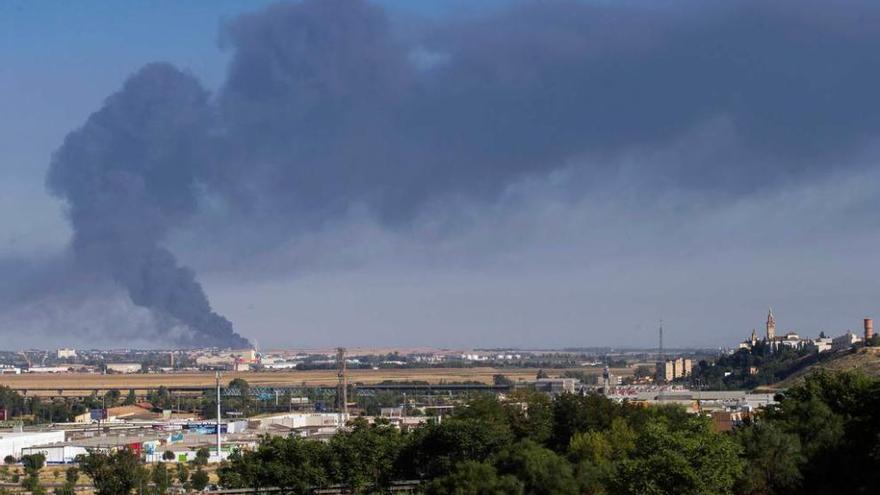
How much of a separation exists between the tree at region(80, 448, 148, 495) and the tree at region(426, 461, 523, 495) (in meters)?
13.9

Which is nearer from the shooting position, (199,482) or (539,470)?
(539,470)

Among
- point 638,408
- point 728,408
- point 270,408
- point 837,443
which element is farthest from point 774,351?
point 837,443

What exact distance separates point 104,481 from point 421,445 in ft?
37.8

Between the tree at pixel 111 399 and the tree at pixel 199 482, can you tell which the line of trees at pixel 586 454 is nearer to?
the tree at pixel 199 482

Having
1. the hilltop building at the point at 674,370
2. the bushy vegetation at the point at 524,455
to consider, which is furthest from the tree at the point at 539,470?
the hilltop building at the point at 674,370

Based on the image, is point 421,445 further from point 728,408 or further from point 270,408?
point 270,408

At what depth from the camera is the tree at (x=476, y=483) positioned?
38469 mm

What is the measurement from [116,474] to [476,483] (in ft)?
55.4

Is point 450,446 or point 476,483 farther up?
point 450,446

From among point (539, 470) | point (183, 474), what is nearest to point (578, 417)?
point (539, 470)

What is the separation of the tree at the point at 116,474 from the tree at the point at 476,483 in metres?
13.9

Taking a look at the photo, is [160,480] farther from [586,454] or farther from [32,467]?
[586,454]

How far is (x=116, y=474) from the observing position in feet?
164

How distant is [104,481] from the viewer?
4947 centimetres
